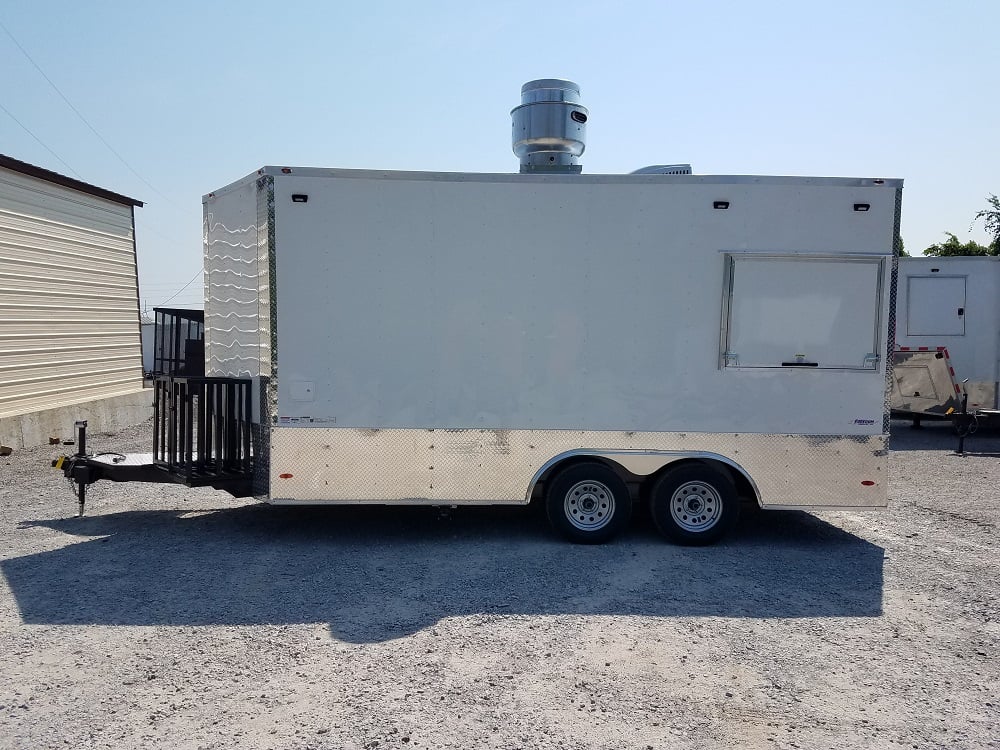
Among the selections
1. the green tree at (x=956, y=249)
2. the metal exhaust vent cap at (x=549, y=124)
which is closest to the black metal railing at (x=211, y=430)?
the metal exhaust vent cap at (x=549, y=124)

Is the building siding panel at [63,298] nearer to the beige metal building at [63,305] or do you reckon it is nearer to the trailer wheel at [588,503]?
the beige metal building at [63,305]

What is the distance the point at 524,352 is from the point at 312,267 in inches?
72.9

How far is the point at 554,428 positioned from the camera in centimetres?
593

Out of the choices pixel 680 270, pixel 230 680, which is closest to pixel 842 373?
pixel 680 270

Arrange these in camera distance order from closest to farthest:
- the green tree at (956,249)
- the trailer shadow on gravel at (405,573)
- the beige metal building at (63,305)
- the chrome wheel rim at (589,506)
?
the trailer shadow on gravel at (405,573), the chrome wheel rim at (589,506), the beige metal building at (63,305), the green tree at (956,249)

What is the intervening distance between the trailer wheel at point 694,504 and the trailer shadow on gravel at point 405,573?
0.48 ft

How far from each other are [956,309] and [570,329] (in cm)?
937

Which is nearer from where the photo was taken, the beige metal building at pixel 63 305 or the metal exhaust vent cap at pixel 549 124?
the metal exhaust vent cap at pixel 549 124

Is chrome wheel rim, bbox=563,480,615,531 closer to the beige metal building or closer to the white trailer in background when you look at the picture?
the white trailer in background

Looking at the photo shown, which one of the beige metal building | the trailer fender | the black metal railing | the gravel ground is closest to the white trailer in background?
the gravel ground

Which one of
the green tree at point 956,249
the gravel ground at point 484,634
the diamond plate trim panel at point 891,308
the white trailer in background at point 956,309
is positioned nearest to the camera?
the gravel ground at point 484,634

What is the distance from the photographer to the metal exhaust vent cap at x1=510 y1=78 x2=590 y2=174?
7.20 m

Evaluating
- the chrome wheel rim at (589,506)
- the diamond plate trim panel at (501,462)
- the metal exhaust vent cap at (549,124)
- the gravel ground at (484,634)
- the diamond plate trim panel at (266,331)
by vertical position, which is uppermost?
the metal exhaust vent cap at (549,124)

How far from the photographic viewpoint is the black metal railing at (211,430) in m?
6.13
